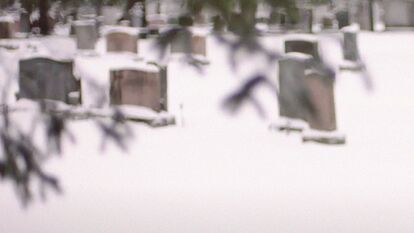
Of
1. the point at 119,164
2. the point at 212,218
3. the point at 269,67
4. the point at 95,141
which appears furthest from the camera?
the point at 95,141

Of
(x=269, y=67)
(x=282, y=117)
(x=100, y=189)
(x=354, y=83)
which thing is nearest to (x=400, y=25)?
(x=354, y=83)

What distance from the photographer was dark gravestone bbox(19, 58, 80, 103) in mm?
6891

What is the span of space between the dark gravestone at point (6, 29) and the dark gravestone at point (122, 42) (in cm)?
400

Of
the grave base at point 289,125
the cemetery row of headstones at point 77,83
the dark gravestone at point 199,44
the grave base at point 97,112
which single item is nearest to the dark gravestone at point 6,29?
the dark gravestone at point 199,44

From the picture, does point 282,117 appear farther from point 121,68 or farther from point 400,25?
point 400,25

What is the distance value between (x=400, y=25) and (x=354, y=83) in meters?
9.63

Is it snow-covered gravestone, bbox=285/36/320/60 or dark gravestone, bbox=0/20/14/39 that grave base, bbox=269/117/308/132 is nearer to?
snow-covered gravestone, bbox=285/36/320/60

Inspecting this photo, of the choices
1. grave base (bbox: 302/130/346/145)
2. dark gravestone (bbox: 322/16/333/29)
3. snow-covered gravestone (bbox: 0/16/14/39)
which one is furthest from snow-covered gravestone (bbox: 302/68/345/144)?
dark gravestone (bbox: 322/16/333/29)

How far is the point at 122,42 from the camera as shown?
11.3 metres

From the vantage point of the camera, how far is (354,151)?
560 centimetres

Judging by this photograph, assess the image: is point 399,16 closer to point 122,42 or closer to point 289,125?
point 122,42

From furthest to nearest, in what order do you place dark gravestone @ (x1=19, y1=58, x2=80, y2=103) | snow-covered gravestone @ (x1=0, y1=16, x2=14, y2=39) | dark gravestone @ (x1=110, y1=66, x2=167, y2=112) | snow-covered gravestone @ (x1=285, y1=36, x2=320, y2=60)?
1. snow-covered gravestone @ (x1=0, y1=16, x2=14, y2=39)
2. dark gravestone @ (x1=19, y1=58, x2=80, y2=103)
3. dark gravestone @ (x1=110, y1=66, x2=167, y2=112)
4. snow-covered gravestone @ (x1=285, y1=36, x2=320, y2=60)

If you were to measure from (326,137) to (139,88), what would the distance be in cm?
221

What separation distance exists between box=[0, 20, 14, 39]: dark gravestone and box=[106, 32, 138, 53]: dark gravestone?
157 inches
